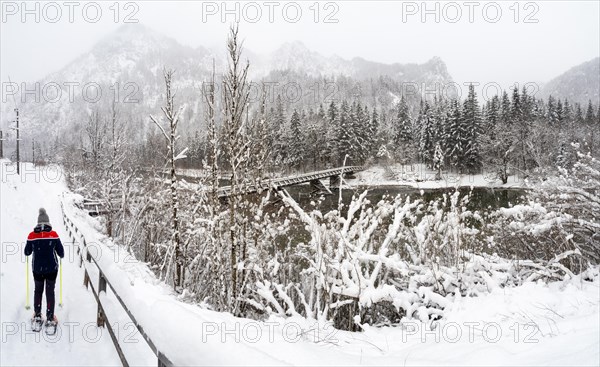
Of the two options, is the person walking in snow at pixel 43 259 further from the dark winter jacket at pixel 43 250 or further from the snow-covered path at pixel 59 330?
the snow-covered path at pixel 59 330

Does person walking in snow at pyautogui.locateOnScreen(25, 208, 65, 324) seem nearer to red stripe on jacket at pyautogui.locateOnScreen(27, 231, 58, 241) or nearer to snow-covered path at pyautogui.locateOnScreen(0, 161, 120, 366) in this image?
red stripe on jacket at pyautogui.locateOnScreen(27, 231, 58, 241)

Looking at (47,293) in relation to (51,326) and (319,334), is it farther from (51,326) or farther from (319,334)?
(319,334)

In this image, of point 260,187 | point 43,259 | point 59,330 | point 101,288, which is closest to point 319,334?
point 101,288

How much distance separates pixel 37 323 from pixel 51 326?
0.28 meters

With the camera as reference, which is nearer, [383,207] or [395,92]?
[383,207]

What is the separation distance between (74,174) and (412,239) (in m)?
37.4

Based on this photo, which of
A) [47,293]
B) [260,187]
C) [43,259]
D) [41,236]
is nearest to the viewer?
[47,293]

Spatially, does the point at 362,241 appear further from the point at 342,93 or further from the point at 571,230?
the point at 342,93

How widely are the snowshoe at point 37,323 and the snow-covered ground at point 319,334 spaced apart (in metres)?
0.10

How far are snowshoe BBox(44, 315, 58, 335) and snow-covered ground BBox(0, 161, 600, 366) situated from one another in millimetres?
205

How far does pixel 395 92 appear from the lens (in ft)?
593

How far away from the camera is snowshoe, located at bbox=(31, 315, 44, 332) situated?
4.79 m

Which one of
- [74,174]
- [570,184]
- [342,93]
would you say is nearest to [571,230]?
[570,184]

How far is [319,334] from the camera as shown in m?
4.21
